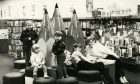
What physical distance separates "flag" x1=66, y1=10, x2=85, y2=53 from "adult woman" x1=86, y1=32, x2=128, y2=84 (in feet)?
0.55

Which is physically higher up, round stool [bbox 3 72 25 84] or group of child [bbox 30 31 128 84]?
group of child [bbox 30 31 128 84]

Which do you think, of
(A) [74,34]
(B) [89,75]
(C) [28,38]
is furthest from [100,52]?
(C) [28,38]

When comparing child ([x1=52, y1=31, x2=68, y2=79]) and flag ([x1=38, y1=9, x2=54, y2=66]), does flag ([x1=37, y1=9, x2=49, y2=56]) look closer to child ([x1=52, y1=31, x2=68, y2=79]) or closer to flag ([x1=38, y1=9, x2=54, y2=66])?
flag ([x1=38, y1=9, x2=54, y2=66])

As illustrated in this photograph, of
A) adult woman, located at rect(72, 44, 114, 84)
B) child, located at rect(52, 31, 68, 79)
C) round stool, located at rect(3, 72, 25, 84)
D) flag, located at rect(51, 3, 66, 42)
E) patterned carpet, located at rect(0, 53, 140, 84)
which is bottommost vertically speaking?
patterned carpet, located at rect(0, 53, 140, 84)

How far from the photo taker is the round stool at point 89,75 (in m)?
3.98

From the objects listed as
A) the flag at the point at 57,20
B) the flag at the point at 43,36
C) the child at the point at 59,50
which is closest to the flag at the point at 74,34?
the flag at the point at 57,20

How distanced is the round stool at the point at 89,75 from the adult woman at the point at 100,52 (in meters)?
0.57

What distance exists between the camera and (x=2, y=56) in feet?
24.8

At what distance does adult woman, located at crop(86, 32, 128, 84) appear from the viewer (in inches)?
177

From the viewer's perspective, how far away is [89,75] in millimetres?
3975

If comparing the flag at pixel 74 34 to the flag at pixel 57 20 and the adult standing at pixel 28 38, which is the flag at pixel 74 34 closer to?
the flag at pixel 57 20

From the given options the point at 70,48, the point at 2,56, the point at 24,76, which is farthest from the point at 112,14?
the point at 2,56

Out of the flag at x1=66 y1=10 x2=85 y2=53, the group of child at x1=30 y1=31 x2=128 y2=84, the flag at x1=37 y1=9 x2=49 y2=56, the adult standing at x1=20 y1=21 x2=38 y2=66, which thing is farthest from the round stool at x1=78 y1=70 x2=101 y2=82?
the adult standing at x1=20 y1=21 x2=38 y2=66

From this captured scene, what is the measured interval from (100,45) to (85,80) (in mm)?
879
